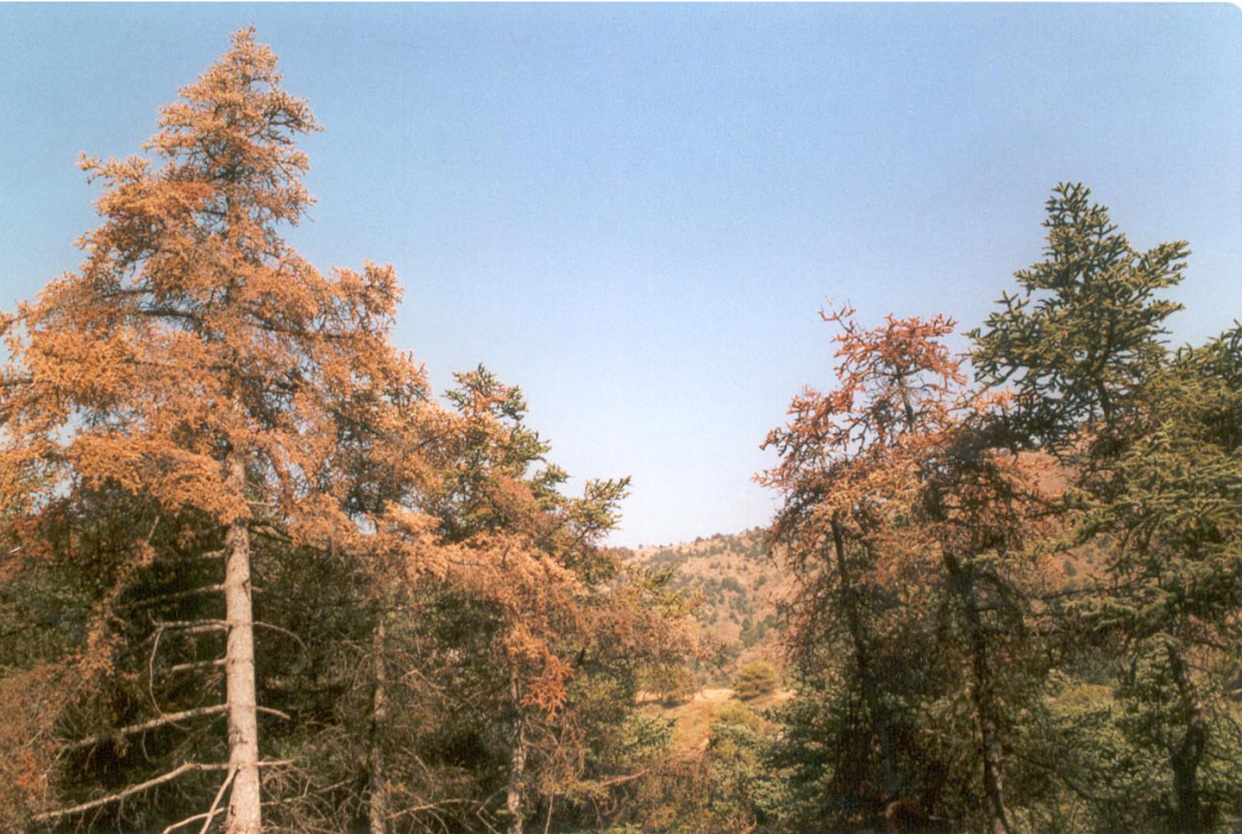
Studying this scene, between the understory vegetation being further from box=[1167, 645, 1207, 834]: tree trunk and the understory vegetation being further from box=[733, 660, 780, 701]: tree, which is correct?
box=[733, 660, 780, 701]: tree

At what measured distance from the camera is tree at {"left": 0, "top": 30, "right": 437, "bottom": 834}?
703 centimetres

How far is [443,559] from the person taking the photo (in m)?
8.27

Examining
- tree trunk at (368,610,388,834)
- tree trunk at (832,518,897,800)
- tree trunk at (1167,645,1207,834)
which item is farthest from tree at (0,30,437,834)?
tree trunk at (1167,645,1207,834)

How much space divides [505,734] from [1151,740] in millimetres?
14937

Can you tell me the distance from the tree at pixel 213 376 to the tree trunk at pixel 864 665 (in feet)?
26.3

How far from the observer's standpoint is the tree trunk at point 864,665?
12.5 metres

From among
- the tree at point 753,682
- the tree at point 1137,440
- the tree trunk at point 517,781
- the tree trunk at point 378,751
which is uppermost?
the tree at point 1137,440

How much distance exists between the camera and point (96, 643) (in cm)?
748

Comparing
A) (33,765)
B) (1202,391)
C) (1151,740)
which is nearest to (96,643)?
(33,765)

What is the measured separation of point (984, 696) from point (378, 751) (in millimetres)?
9145

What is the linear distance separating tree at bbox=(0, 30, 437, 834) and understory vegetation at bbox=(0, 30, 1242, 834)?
0.04 m

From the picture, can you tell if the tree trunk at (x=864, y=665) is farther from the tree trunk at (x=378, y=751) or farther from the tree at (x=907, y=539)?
the tree trunk at (x=378, y=751)

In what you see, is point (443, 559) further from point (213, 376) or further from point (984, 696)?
point (984, 696)

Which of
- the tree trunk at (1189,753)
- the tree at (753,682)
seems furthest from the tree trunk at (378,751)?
the tree at (753,682)
